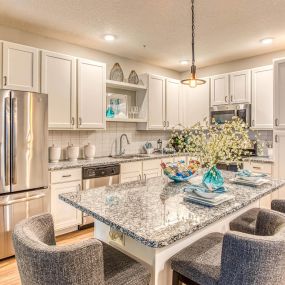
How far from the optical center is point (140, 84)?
4.62m

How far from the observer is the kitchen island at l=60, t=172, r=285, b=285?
122 cm

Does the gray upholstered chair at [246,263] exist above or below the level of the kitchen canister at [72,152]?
below

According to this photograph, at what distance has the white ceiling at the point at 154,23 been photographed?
2.66 metres

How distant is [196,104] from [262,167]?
182 centimetres

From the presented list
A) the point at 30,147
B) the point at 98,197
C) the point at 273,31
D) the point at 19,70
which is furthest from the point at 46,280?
the point at 273,31

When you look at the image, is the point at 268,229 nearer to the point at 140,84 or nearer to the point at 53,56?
the point at 53,56

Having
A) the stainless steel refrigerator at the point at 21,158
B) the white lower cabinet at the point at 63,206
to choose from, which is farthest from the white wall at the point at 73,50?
the white lower cabinet at the point at 63,206

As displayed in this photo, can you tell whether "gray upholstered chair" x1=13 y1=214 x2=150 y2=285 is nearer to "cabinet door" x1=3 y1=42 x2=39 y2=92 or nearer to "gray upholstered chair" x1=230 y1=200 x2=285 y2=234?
"gray upholstered chair" x1=230 y1=200 x2=285 y2=234

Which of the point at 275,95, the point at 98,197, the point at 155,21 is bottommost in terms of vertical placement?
the point at 98,197

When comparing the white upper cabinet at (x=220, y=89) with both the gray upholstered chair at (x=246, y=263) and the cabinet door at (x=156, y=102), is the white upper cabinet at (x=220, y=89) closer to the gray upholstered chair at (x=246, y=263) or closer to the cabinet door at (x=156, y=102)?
the cabinet door at (x=156, y=102)

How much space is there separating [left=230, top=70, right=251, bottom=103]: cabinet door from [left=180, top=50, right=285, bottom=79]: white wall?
0.39 meters

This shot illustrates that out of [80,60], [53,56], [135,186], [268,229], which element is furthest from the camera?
[80,60]

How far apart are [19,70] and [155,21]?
1744 mm

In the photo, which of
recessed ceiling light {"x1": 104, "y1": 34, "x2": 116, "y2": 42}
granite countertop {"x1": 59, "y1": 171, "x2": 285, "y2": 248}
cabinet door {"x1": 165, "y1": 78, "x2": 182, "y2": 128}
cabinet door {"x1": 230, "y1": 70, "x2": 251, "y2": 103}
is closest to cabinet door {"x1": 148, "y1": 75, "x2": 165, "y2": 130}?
cabinet door {"x1": 165, "y1": 78, "x2": 182, "y2": 128}
